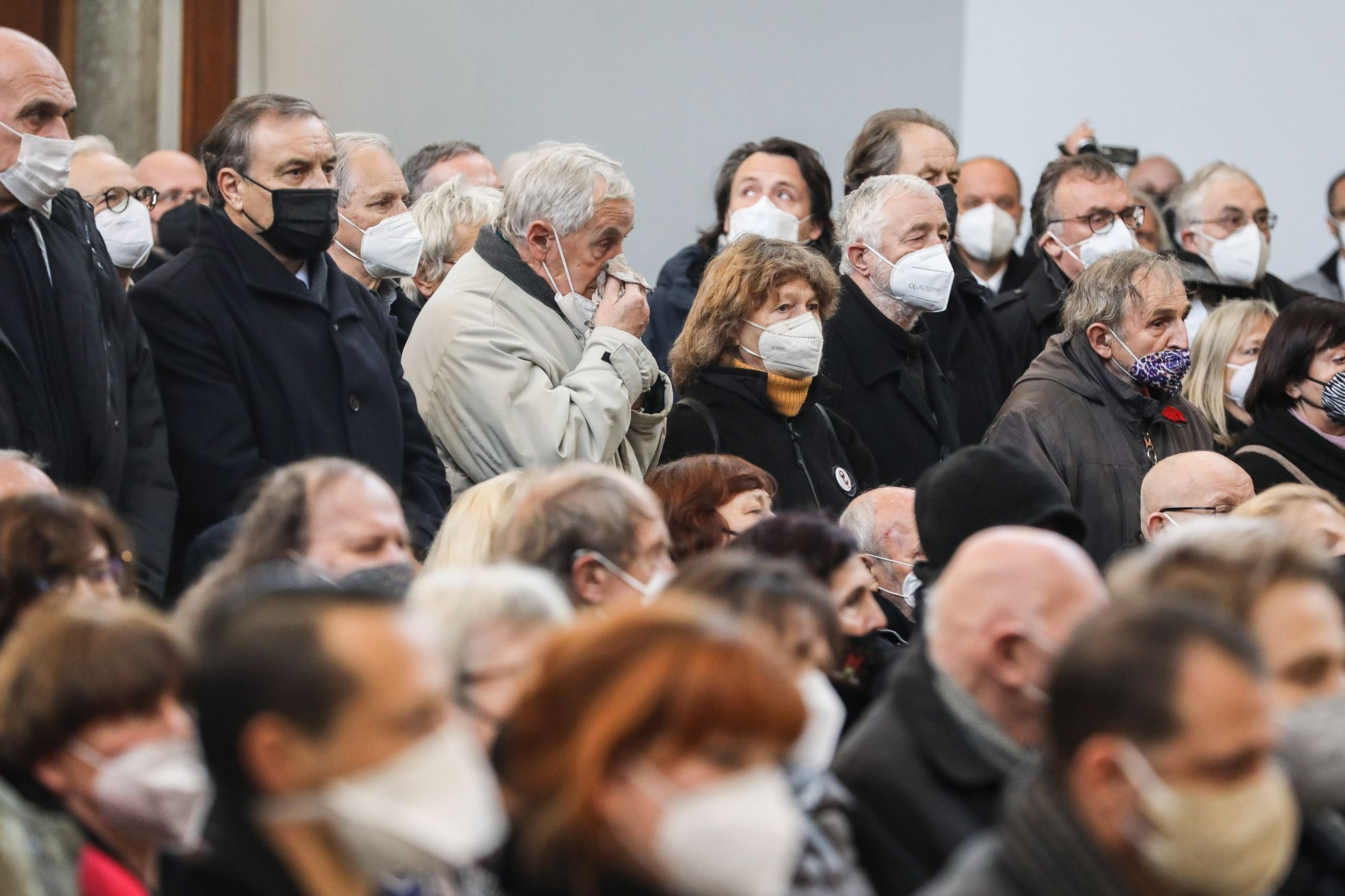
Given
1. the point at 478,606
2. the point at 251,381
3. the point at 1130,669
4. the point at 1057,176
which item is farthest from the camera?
the point at 1057,176

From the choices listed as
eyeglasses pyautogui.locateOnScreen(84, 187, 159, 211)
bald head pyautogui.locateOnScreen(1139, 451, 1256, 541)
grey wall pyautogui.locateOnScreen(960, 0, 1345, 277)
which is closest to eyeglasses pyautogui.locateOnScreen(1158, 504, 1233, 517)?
bald head pyautogui.locateOnScreen(1139, 451, 1256, 541)

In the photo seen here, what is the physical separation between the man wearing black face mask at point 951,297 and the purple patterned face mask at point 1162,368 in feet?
2.39

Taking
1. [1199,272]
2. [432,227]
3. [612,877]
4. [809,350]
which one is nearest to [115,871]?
[612,877]

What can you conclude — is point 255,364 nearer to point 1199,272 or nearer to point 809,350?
point 809,350

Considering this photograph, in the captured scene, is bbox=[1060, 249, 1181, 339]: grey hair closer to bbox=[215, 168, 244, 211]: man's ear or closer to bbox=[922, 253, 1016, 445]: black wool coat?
bbox=[922, 253, 1016, 445]: black wool coat

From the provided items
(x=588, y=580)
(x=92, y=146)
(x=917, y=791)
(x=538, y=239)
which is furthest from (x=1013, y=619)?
(x=92, y=146)

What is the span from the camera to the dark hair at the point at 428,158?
7312mm

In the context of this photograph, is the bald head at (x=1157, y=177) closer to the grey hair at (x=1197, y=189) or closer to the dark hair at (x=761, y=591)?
the grey hair at (x=1197, y=189)

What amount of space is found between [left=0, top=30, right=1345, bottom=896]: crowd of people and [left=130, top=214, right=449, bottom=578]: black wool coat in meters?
0.01

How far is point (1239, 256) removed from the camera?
26.4 feet

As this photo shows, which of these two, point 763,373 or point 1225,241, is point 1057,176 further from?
point 763,373

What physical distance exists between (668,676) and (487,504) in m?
1.79

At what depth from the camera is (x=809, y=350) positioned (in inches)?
219

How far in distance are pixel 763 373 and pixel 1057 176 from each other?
245 cm
